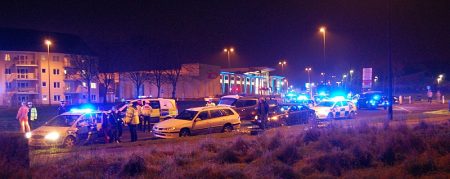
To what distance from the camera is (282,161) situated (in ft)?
34.3

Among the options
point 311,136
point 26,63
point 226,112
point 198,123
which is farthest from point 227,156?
point 26,63

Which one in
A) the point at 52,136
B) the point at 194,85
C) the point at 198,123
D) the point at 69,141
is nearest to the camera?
the point at 52,136

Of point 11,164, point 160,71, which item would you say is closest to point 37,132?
point 11,164

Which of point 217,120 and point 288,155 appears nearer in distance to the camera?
point 288,155

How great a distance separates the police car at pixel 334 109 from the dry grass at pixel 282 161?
15.5m

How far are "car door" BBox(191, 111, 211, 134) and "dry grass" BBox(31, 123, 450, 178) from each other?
20.3 feet

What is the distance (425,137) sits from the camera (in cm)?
1236

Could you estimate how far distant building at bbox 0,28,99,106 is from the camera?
6938 centimetres

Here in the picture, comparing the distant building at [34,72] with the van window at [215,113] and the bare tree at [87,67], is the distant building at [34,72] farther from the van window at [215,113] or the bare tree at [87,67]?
the van window at [215,113]

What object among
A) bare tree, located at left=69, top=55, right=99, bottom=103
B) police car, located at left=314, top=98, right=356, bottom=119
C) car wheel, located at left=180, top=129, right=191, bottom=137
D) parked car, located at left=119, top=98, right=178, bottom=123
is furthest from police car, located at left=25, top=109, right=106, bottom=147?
bare tree, located at left=69, top=55, right=99, bottom=103

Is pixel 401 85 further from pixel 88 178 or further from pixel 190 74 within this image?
pixel 88 178

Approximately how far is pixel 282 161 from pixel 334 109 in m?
19.1

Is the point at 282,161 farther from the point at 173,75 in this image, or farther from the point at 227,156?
the point at 173,75

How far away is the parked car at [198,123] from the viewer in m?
18.7
